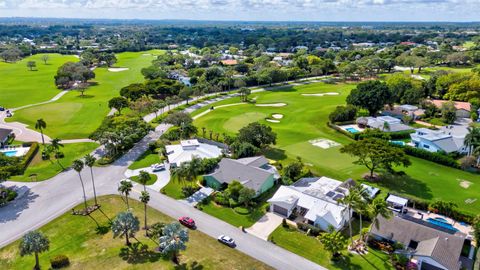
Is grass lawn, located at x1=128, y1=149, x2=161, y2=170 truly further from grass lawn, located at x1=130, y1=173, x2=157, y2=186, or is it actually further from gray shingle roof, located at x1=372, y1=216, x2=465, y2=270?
gray shingle roof, located at x1=372, y1=216, x2=465, y2=270

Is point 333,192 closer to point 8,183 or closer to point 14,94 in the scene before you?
point 8,183

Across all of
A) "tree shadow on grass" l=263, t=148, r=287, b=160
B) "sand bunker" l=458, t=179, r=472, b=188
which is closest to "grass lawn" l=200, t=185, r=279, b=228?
"tree shadow on grass" l=263, t=148, r=287, b=160

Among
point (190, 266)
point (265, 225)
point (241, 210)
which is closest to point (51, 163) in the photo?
point (241, 210)

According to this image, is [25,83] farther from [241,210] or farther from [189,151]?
[241,210]

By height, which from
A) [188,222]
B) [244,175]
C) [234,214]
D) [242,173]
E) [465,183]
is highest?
[242,173]

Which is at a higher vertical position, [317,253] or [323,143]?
Result: [323,143]

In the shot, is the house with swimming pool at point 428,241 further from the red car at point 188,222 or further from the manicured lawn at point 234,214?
the red car at point 188,222

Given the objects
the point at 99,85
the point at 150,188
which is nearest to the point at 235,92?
the point at 99,85
